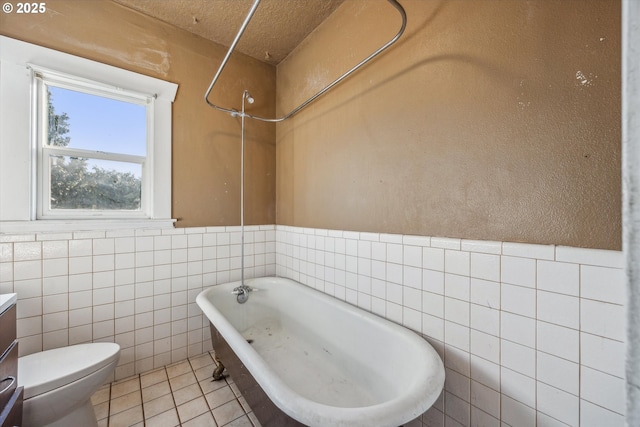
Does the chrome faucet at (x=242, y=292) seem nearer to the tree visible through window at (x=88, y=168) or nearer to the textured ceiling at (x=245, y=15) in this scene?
the tree visible through window at (x=88, y=168)

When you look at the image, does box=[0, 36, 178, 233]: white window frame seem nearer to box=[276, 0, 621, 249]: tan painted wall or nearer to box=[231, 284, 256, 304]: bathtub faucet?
→ box=[231, 284, 256, 304]: bathtub faucet

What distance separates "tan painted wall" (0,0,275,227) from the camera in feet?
5.43

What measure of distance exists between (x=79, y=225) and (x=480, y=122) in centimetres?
245

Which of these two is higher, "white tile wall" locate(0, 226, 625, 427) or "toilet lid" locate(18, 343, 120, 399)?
"white tile wall" locate(0, 226, 625, 427)

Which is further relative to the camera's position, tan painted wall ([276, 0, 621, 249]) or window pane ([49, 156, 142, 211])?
window pane ([49, 156, 142, 211])

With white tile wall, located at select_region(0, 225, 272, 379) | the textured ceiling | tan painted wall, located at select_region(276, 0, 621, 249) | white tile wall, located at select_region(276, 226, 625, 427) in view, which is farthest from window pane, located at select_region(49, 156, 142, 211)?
white tile wall, located at select_region(276, 226, 625, 427)

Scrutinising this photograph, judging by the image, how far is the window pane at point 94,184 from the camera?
5.54 ft

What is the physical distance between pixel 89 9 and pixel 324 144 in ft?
6.08

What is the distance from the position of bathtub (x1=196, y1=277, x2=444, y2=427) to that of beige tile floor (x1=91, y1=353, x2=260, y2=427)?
246mm

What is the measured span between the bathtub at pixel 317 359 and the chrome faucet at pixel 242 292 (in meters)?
0.04

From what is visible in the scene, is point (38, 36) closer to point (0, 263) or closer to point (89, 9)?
point (89, 9)

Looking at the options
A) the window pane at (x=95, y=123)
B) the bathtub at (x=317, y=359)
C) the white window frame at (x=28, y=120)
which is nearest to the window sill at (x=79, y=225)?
the white window frame at (x=28, y=120)

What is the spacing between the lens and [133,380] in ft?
5.92

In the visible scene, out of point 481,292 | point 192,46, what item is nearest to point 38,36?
point 192,46
